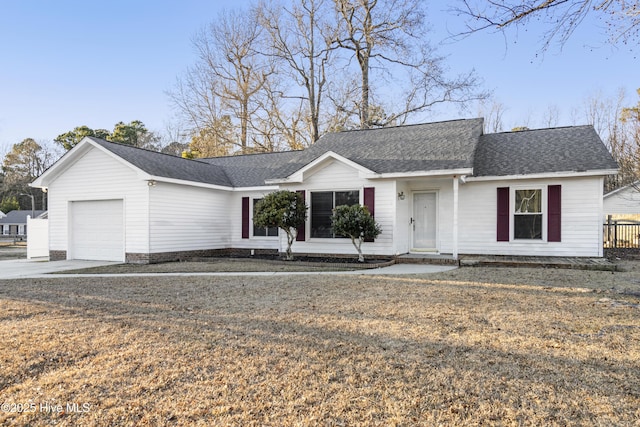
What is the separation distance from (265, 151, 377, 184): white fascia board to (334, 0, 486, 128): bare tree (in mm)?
12982

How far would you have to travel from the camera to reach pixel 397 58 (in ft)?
81.4

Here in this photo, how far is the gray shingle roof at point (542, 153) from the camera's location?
1141 centimetres

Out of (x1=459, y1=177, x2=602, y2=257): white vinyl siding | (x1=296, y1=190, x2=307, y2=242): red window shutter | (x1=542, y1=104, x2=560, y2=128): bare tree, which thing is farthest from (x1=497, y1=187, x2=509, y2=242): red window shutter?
(x1=542, y1=104, x2=560, y2=128): bare tree

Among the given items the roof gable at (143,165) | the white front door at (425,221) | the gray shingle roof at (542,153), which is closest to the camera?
the gray shingle roof at (542,153)

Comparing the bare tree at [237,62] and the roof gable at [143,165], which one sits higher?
the bare tree at [237,62]

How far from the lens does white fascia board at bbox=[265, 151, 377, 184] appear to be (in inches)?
472

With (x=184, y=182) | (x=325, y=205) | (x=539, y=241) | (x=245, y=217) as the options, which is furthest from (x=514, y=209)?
(x=184, y=182)

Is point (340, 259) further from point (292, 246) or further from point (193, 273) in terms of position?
point (193, 273)

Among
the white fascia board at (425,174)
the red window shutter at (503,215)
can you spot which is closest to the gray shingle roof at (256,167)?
the white fascia board at (425,174)

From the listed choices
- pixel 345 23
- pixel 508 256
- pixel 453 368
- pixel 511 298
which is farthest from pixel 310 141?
pixel 453 368

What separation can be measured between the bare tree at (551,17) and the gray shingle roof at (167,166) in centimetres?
1033

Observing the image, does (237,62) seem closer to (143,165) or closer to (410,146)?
(143,165)

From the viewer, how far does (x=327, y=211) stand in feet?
42.3

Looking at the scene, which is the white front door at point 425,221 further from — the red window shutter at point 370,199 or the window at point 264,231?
the window at point 264,231
